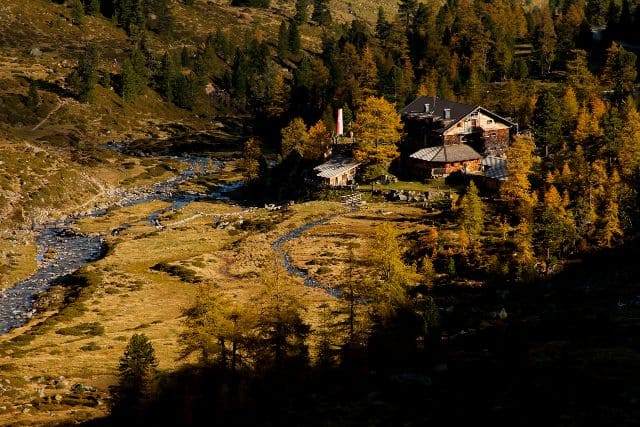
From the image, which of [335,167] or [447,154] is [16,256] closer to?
[335,167]

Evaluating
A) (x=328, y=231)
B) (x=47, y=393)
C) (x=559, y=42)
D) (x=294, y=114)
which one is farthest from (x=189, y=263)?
(x=559, y=42)

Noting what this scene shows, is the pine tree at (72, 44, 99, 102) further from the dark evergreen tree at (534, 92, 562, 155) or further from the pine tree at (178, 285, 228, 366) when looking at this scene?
the pine tree at (178, 285, 228, 366)

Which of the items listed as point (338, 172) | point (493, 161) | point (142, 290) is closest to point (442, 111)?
point (493, 161)

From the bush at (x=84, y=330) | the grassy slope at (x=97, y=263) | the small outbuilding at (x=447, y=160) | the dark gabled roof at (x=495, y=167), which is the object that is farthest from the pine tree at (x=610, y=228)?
the bush at (x=84, y=330)

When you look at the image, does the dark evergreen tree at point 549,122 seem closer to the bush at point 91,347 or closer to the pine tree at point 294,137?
the pine tree at point 294,137

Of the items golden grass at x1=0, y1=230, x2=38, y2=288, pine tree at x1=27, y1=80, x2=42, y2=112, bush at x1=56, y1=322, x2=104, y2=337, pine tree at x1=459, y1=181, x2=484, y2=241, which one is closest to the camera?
bush at x1=56, y1=322, x2=104, y2=337

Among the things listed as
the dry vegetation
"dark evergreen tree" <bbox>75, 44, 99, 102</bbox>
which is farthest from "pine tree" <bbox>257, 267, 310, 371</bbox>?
"dark evergreen tree" <bbox>75, 44, 99, 102</bbox>

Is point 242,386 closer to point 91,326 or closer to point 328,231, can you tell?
point 91,326
